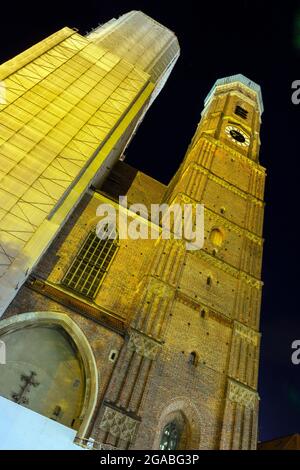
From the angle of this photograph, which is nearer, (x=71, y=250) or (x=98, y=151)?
(x=71, y=250)

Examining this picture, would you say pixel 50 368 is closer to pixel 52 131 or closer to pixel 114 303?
pixel 114 303

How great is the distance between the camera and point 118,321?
16.0 meters

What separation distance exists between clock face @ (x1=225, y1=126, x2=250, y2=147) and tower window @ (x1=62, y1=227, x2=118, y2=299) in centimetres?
1521

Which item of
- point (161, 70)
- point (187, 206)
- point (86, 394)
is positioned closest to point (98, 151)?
point (187, 206)

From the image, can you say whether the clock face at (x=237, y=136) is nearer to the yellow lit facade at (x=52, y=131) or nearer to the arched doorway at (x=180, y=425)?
the yellow lit facade at (x=52, y=131)

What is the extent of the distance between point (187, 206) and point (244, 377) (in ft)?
30.5

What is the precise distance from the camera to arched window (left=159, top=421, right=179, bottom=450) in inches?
576

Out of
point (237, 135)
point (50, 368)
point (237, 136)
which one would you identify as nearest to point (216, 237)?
point (50, 368)

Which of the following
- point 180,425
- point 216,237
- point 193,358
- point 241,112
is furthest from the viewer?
point 241,112

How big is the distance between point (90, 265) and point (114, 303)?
7.12 feet

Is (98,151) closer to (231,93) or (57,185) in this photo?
(57,185)

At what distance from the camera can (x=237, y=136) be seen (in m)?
30.5

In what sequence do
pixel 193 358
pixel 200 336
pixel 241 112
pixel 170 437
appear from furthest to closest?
A: 1. pixel 241 112
2. pixel 200 336
3. pixel 193 358
4. pixel 170 437

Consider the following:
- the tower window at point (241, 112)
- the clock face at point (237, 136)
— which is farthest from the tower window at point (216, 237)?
the tower window at point (241, 112)
